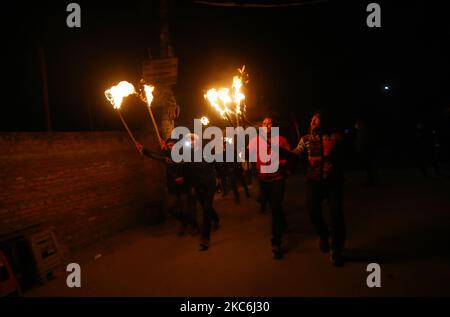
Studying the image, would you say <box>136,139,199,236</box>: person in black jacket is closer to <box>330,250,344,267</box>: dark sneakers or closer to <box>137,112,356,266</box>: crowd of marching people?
<box>137,112,356,266</box>: crowd of marching people

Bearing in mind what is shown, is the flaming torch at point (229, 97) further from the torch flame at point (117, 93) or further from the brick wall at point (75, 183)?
the brick wall at point (75, 183)

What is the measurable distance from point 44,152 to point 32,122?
60.4 inches

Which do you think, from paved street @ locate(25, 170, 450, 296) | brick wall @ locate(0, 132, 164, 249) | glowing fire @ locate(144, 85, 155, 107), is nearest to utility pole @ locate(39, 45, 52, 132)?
brick wall @ locate(0, 132, 164, 249)

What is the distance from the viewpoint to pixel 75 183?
26.0 ft

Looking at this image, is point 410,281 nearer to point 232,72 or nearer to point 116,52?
point 116,52

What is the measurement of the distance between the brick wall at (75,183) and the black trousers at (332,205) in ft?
15.6

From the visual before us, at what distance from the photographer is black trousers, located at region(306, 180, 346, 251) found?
18.5ft

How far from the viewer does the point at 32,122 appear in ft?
27.3

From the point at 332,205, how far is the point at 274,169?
1.12 m

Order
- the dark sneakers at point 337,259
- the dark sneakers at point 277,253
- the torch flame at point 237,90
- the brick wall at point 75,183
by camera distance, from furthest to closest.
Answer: the torch flame at point 237,90, the brick wall at point 75,183, the dark sneakers at point 277,253, the dark sneakers at point 337,259

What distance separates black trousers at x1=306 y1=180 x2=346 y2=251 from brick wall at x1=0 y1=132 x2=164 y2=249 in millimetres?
4744

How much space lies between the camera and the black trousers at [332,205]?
5.65 m

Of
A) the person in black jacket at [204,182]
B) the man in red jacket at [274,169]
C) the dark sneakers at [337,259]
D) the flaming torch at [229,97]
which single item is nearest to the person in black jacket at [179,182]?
the person in black jacket at [204,182]

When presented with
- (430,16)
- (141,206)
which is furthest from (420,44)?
(141,206)
